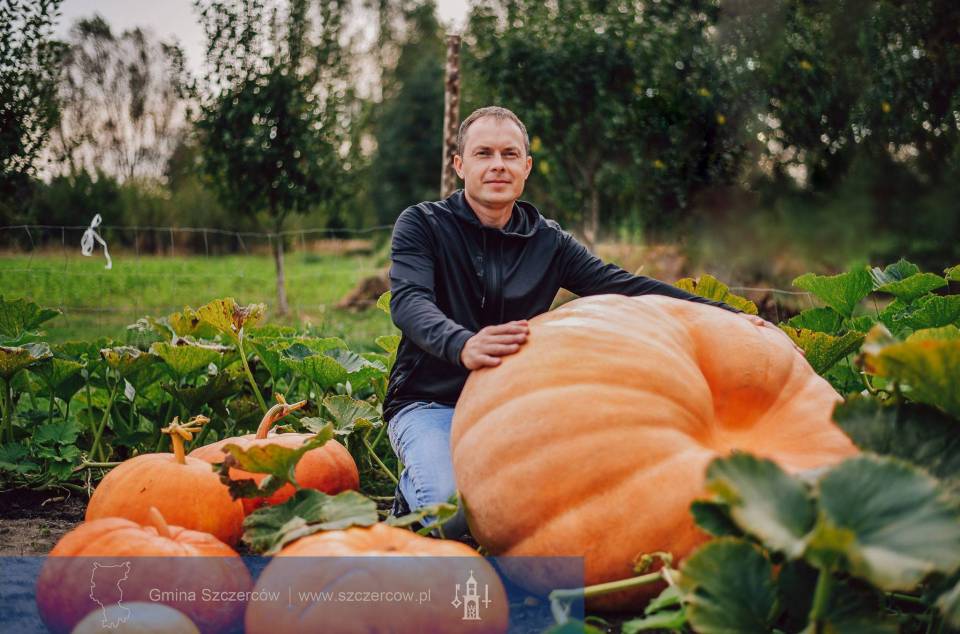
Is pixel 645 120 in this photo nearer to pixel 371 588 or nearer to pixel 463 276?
pixel 463 276

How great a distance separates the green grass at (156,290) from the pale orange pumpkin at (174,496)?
1.82m

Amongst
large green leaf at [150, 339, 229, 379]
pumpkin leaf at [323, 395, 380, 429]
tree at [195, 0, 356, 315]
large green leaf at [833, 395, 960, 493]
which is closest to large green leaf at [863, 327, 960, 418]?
large green leaf at [833, 395, 960, 493]

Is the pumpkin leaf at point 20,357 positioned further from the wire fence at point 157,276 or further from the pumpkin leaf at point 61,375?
the wire fence at point 157,276

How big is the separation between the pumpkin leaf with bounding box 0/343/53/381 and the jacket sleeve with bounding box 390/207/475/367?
3.37 ft

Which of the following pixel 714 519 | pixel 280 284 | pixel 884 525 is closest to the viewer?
pixel 884 525

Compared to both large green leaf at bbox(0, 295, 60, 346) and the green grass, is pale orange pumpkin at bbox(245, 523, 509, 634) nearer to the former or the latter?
large green leaf at bbox(0, 295, 60, 346)

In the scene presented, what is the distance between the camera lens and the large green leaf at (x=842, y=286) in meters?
2.55

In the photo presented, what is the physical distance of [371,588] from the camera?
55.7 inches

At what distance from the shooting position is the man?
7.41ft

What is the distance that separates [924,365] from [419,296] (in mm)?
1201

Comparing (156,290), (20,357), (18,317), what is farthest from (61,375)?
(156,290)

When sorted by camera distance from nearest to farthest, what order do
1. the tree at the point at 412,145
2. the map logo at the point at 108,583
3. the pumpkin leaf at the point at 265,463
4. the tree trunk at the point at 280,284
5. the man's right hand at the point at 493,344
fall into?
1. the map logo at the point at 108,583
2. the pumpkin leaf at the point at 265,463
3. the man's right hand at the point at 493,344
4. the tree trunk at the point at 280,284
5. the tree at the point at 412,145

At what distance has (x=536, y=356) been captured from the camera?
181 centimetres

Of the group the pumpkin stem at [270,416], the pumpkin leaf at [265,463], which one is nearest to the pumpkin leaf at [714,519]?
the pumpkin leaf at [265,463]
